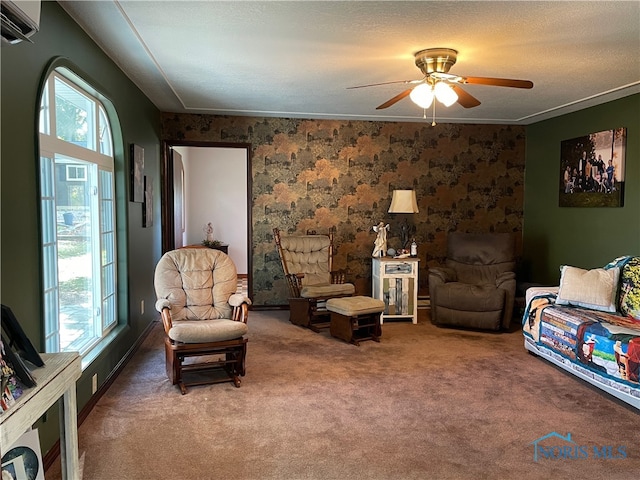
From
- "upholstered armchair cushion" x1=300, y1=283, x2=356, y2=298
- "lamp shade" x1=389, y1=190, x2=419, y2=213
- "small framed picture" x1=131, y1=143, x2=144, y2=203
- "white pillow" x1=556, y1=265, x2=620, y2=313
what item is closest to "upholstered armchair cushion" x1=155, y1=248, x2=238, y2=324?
"small framed picture" x1=131, y1=143, x2=144, y2=203

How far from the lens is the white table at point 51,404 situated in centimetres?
148

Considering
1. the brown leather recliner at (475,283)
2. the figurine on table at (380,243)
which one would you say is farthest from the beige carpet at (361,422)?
the figurine on table at (380,243)

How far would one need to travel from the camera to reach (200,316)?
3945 millimetres

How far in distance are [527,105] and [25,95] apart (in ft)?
15.4

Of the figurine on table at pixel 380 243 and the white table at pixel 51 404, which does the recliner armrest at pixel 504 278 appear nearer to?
the figurine on table at pixel 380 243

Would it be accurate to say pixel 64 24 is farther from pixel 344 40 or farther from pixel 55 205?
pixel 344 40

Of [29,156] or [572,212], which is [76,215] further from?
[572,212]

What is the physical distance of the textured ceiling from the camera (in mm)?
2697

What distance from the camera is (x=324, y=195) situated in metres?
6.19

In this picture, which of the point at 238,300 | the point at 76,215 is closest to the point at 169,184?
the point at 238,300

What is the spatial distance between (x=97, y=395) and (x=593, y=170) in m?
5.09

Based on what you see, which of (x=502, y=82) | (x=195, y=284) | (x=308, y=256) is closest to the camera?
(x=502, y=82)

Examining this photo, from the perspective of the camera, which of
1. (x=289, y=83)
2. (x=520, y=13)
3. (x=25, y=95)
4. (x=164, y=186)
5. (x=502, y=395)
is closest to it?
(x=25, y=95)

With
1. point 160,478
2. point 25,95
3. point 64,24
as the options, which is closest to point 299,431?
point 160,478
